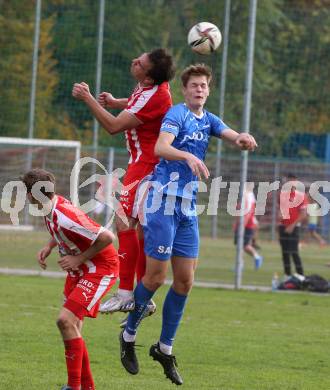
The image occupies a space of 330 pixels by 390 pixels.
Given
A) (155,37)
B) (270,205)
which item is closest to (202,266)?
(270,205)

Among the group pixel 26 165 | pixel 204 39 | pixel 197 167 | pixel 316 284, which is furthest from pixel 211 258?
pixel 197 167

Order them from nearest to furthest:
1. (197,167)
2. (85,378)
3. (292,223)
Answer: (197,167) < (85,378) < (292,223)

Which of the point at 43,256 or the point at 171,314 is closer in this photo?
the point at 43,256

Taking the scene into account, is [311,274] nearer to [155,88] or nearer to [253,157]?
[253,157]

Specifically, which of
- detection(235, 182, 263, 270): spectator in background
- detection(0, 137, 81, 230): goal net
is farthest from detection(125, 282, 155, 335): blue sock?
detection(0, 137, 81, 230): goal net

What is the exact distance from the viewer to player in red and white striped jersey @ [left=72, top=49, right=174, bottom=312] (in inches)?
347

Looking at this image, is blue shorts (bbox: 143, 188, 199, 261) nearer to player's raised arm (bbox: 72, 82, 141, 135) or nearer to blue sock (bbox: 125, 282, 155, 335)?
blue sock (bbox: 125, 282, 155, 335)

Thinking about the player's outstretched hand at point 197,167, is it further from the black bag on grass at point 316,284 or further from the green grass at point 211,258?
the green grass at point 211,258

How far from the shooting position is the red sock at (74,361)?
8.12m

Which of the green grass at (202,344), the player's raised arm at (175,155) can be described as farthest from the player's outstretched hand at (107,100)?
the green grass at (202,344)

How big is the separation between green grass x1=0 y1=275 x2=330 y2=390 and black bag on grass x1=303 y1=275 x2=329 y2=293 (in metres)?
1.25

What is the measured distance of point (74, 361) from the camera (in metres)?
8.12

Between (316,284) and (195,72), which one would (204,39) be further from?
(316,284)

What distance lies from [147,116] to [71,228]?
135cm
